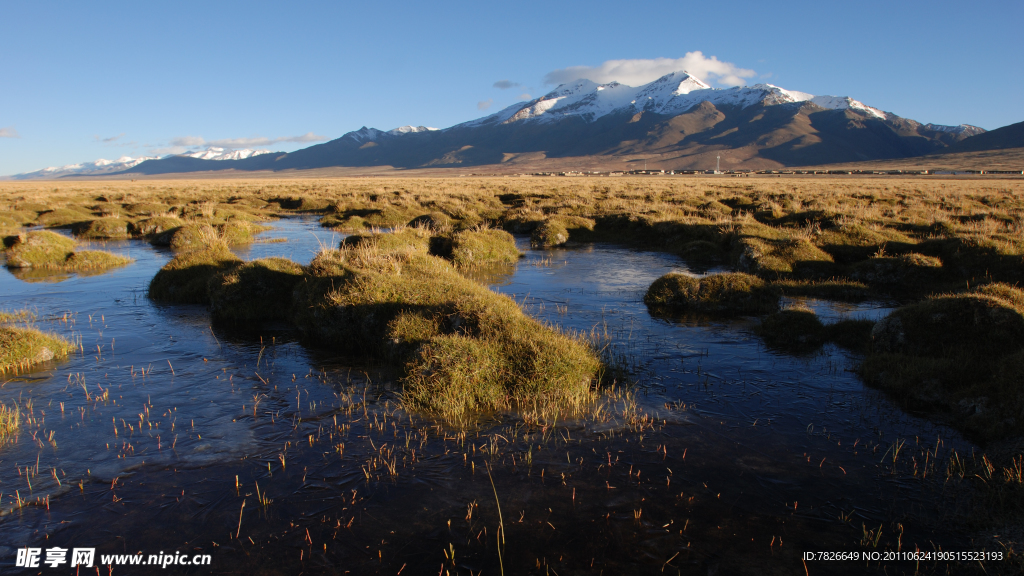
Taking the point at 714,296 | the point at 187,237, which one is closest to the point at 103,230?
the point at 187,237

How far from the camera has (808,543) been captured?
5406 mm

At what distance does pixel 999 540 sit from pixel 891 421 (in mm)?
2838

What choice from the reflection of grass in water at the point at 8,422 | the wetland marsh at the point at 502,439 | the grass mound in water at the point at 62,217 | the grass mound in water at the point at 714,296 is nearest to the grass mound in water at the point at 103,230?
the grass mound in water at the point at 62,217

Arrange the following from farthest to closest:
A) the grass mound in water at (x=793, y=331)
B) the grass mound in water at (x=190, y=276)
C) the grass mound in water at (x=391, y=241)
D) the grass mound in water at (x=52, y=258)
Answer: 1. the grass mound in water at (x=52, y=258)
2. the grass mound in water at (x=391, y=241)
3. the grass mound in water at (x=190, y=276)
4. the grass mound in water at (x=793, y=331)

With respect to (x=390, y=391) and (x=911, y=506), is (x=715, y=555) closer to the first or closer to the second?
(x=911, y=506)

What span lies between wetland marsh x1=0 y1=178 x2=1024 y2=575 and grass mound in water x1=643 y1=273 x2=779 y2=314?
24 cm

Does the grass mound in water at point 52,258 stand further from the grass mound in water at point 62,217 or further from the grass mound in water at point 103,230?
the grass mound in water at point 62,217

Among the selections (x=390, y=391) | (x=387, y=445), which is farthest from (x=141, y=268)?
(x=387, y=445)

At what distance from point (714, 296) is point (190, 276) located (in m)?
14.8

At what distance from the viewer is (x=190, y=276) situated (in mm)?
16031

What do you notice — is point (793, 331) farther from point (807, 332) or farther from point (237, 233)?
point (237, 233)

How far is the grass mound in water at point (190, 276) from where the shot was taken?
15.3 meters

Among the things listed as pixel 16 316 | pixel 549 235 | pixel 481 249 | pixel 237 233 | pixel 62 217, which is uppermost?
pixel 62 217

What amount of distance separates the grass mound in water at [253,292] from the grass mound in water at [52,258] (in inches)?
392
